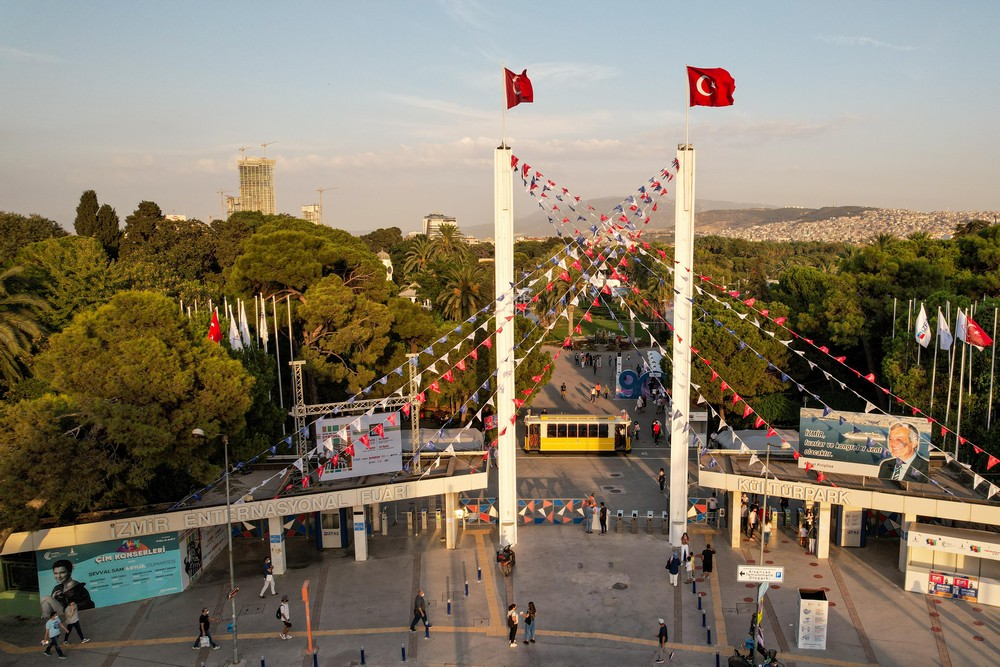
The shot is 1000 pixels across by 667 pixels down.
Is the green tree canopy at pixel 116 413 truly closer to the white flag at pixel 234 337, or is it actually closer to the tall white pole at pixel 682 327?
the white flag at pixel 234 337

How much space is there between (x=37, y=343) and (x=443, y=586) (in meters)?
22.2

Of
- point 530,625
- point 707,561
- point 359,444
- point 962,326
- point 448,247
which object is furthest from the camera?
point 448,247

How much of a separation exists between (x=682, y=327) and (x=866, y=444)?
6.73 m

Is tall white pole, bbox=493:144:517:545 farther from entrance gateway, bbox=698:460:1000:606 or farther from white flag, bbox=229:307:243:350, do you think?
white flag, bbox=229:307:243:350

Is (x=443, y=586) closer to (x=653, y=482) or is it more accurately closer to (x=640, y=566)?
(x=640, y=566)

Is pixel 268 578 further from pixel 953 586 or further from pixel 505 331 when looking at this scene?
pixel 953 586

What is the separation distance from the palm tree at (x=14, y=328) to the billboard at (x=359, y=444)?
47.5 ft

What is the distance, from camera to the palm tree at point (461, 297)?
53875 mm

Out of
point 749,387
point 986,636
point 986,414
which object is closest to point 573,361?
point 749,387

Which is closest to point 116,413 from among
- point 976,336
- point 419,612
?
point 419,612

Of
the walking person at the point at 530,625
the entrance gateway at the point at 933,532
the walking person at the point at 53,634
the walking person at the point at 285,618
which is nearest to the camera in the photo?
the walking person at the point at 53,634

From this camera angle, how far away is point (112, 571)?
834 inches

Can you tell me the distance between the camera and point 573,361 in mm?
64500

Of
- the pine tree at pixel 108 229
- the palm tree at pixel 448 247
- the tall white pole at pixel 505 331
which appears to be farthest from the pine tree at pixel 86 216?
the tall white pole at pixel 505 331
